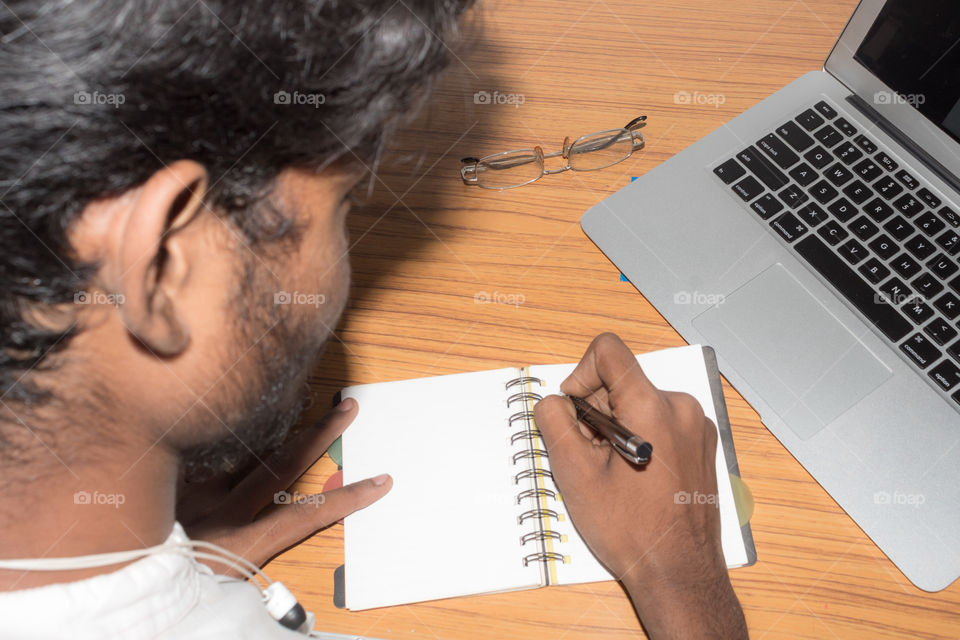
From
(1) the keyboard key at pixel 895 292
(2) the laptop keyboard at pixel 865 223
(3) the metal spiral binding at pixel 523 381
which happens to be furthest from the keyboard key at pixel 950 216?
(3) the metal spiral binding at pixel 523 381

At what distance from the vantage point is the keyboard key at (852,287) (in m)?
0.80

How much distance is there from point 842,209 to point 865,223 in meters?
0.03

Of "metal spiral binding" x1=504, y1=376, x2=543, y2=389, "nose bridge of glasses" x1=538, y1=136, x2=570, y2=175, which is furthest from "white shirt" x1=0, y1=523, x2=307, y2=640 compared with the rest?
"nose bridge of glasses" x1=538, y1=136, x2=570, y2=175

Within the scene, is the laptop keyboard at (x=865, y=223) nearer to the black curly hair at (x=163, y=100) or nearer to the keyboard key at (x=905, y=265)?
the keyboard key at (x=905, y=265)

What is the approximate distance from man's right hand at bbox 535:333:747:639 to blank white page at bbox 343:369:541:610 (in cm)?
8

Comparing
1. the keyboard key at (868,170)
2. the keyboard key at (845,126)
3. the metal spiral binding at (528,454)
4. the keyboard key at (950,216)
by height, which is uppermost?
the keyboard key at (845,126)

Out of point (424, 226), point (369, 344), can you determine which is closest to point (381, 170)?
point (424, 226)

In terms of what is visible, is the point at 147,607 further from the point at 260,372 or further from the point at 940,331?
the point at 940,331

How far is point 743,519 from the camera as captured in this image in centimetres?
79

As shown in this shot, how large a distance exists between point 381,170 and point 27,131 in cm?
59

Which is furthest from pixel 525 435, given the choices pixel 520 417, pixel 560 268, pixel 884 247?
pixel 884 247

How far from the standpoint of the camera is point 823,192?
87cm

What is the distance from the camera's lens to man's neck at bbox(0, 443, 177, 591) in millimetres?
539

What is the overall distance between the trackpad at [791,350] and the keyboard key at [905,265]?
91mm
